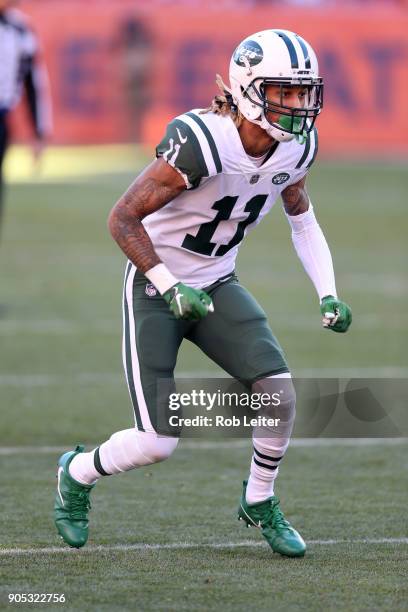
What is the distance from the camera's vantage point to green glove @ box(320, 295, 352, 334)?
4.39 m

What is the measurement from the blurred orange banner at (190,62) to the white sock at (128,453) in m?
18.5

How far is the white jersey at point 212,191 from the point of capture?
4.11 m

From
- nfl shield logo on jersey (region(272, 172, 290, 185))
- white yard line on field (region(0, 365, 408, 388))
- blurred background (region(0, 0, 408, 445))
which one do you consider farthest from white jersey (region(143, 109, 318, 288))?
white yard line on field (region(0, 365, 408, 388))

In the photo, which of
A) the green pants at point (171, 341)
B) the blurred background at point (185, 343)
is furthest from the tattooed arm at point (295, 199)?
A: the blurred background at point (185, 343)

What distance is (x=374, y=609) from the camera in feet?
11.7

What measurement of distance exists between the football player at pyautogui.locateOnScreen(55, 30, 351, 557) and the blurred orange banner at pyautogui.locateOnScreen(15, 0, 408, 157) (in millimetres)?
18247

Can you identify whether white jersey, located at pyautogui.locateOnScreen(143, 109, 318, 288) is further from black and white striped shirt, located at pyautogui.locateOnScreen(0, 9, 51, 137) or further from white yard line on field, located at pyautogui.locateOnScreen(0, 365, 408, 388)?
black and white striped shirt, located at pyautogui.locateOnScreen(0, 9, 51, 137)

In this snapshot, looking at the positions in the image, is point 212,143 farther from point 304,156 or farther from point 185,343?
point 185,343

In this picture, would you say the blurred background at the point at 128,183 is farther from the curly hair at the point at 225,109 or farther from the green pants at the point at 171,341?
the curly hair at the point at 225,109

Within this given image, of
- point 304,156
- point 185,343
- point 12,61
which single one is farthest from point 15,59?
point 304,156

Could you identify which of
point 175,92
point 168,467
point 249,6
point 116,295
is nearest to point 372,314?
point 116,295

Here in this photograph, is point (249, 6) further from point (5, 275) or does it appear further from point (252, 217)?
point (252, 217)

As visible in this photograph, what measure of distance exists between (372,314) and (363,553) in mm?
5638

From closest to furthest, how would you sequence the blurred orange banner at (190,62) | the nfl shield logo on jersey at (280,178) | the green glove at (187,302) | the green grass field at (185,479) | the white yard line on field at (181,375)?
1. the green grass field at (185,479)
2. the green glove at (187,302)
3. the nfl shield logo on jersey at (280,178)
4. the white yard line on field at (181,375)
5. the blurred orange banner at (190,62)
